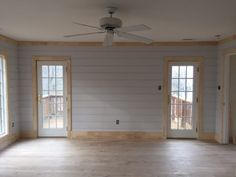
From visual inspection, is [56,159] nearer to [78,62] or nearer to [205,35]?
[78,62]

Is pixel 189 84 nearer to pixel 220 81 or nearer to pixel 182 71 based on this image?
pixel 182 71

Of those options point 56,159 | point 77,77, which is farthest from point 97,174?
point 77,77

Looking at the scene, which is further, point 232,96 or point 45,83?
point 45,83

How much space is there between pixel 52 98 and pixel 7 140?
1.39 meters

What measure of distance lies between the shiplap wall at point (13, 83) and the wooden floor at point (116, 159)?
0.61 metres

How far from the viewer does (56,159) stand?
13.3 feet

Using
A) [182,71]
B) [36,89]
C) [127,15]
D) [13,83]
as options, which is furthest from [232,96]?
[13,83]

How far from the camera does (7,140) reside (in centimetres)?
486

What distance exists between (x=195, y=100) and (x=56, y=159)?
351cm

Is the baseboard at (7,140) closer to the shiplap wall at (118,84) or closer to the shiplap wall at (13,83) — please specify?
the shiplap wall at (13,83)

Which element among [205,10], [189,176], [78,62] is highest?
[205,10]

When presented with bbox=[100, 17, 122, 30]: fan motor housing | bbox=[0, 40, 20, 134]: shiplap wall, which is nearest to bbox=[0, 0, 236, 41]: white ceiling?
bbox=[100, 17, 122, 30]: fan motor housing

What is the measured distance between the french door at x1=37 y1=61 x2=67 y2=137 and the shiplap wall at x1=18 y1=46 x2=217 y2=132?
0.24 m

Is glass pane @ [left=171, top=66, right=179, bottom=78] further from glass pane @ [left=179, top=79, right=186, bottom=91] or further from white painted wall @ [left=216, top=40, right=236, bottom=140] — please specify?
white painted wall @ [left=216, top=40, right=236, bottom=140]
